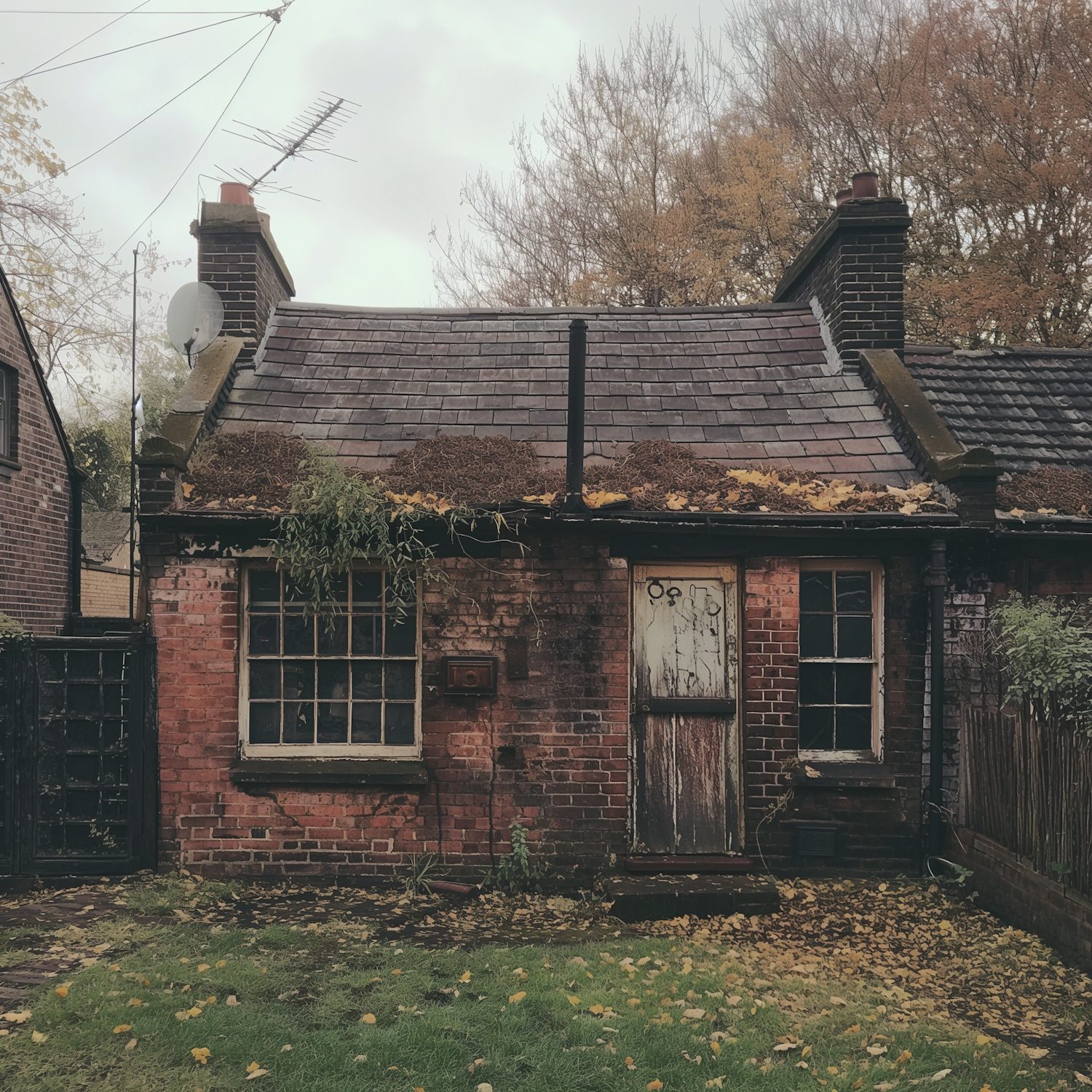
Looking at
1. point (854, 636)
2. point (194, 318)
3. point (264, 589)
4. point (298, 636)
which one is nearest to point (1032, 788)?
point (854, 636)

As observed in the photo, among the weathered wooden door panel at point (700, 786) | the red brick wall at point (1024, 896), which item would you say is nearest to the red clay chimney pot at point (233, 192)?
the weathered wooden door panel at point (700, 786)

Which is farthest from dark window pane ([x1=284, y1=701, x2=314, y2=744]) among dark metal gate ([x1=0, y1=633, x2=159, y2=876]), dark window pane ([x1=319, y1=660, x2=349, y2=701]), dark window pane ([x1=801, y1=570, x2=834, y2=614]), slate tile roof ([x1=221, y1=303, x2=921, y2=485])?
dark window pane ([x1=801, y1=570, x2=834, y2=614])

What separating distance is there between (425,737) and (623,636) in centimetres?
187

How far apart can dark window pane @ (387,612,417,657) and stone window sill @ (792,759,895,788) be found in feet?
11.2

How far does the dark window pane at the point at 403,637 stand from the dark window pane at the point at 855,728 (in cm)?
372

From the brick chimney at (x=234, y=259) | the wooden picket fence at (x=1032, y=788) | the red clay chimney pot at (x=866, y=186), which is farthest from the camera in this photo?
the brick chimney at (x=234, y=259)

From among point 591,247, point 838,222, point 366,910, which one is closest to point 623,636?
point 366,910

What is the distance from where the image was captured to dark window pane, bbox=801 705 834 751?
701 cm

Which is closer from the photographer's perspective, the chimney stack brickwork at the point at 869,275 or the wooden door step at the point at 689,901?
the wooden door step at the point at 689,901

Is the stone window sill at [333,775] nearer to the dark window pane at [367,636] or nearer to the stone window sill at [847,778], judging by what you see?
the dark window pane at [367,636]

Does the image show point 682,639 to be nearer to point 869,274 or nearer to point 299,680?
point 299,680

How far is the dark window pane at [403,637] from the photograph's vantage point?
6988 mm

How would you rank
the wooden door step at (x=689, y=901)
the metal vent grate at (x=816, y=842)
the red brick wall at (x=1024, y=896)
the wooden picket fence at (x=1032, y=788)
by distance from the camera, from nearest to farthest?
the red brick wall at (x=1024, y=896) < the wooden picket fence at (x=1032, y=788) < the wooden door step at (x=689, y=901) < the metal vent grate at (x=816, y=842)

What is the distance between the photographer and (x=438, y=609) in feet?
22.5
